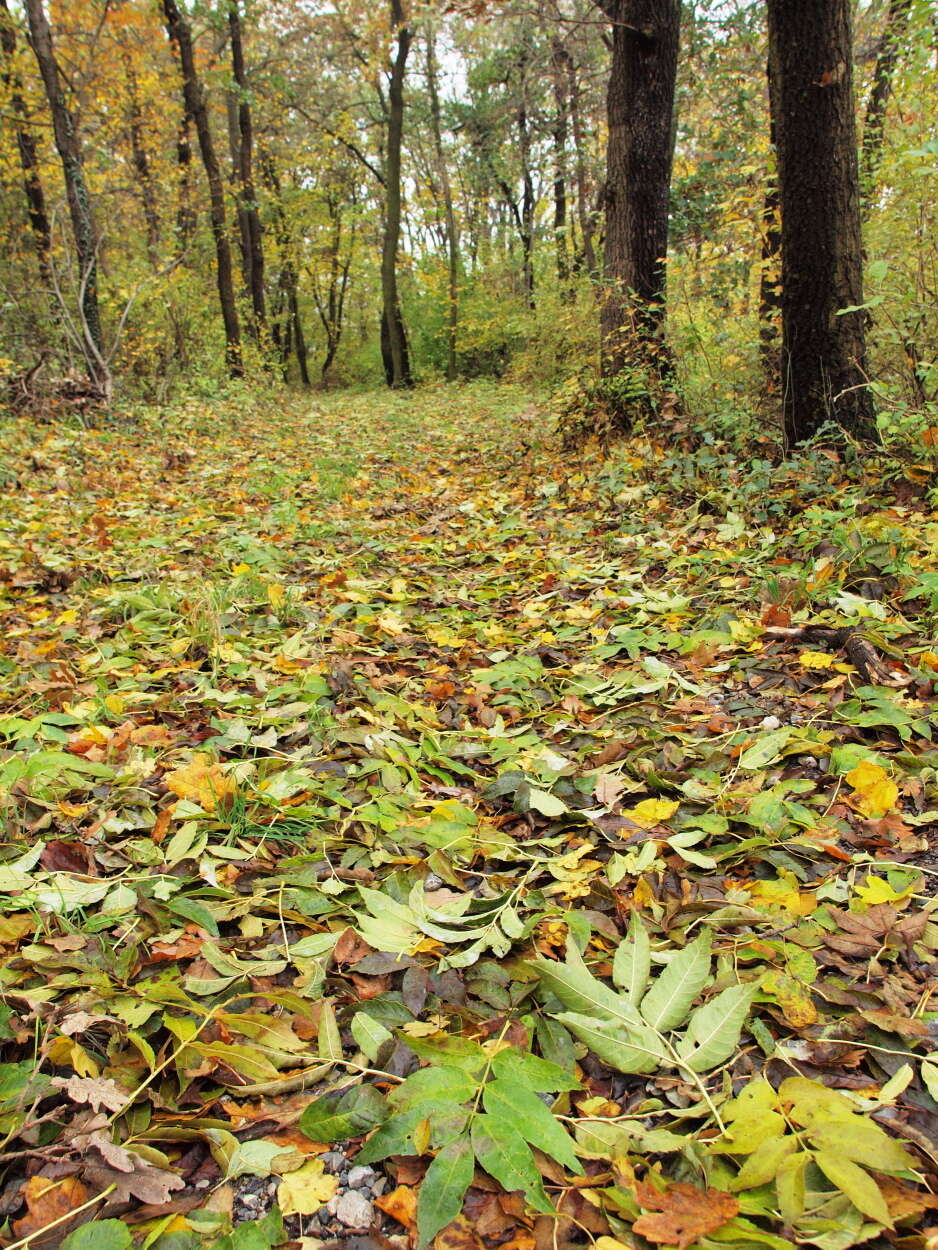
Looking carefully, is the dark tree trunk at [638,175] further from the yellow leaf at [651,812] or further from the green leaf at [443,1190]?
the green leaf at [443,1190]

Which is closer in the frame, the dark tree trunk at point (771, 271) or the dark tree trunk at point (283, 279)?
the dark tree trunk at point (771, 271)

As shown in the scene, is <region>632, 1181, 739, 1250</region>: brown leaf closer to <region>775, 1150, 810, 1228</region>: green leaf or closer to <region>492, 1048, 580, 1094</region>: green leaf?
<region>775, 1150, 810, 1228</region>: green leaf

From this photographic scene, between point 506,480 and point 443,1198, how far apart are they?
5206 mm

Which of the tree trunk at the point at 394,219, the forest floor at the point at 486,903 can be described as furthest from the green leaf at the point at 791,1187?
the tree trunk at the point at 394,219

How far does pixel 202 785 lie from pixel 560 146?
19315mm

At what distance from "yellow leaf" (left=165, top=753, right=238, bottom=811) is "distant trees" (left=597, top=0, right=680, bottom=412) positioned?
4652mm

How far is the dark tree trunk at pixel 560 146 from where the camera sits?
1290cm

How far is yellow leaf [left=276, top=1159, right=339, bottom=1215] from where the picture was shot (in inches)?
38.5

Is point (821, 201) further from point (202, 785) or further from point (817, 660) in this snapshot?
point (202, 785)

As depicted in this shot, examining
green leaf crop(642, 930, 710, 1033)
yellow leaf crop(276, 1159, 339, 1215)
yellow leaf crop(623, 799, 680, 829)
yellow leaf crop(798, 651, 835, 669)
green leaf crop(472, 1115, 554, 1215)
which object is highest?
yellow leaf crop(798, 651, 835, 669)

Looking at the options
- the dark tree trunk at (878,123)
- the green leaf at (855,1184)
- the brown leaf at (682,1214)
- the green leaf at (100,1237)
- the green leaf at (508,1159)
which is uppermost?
the dark tree trunk at (878,123)

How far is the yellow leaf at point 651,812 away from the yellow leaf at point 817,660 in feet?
2.79

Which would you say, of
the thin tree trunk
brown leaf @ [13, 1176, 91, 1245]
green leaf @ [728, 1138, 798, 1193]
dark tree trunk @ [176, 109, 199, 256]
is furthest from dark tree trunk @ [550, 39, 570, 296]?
brown leaf @ [13, 1176, 91, 1245]

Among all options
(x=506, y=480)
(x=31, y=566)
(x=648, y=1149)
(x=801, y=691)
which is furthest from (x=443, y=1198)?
(x=506, y=480)
